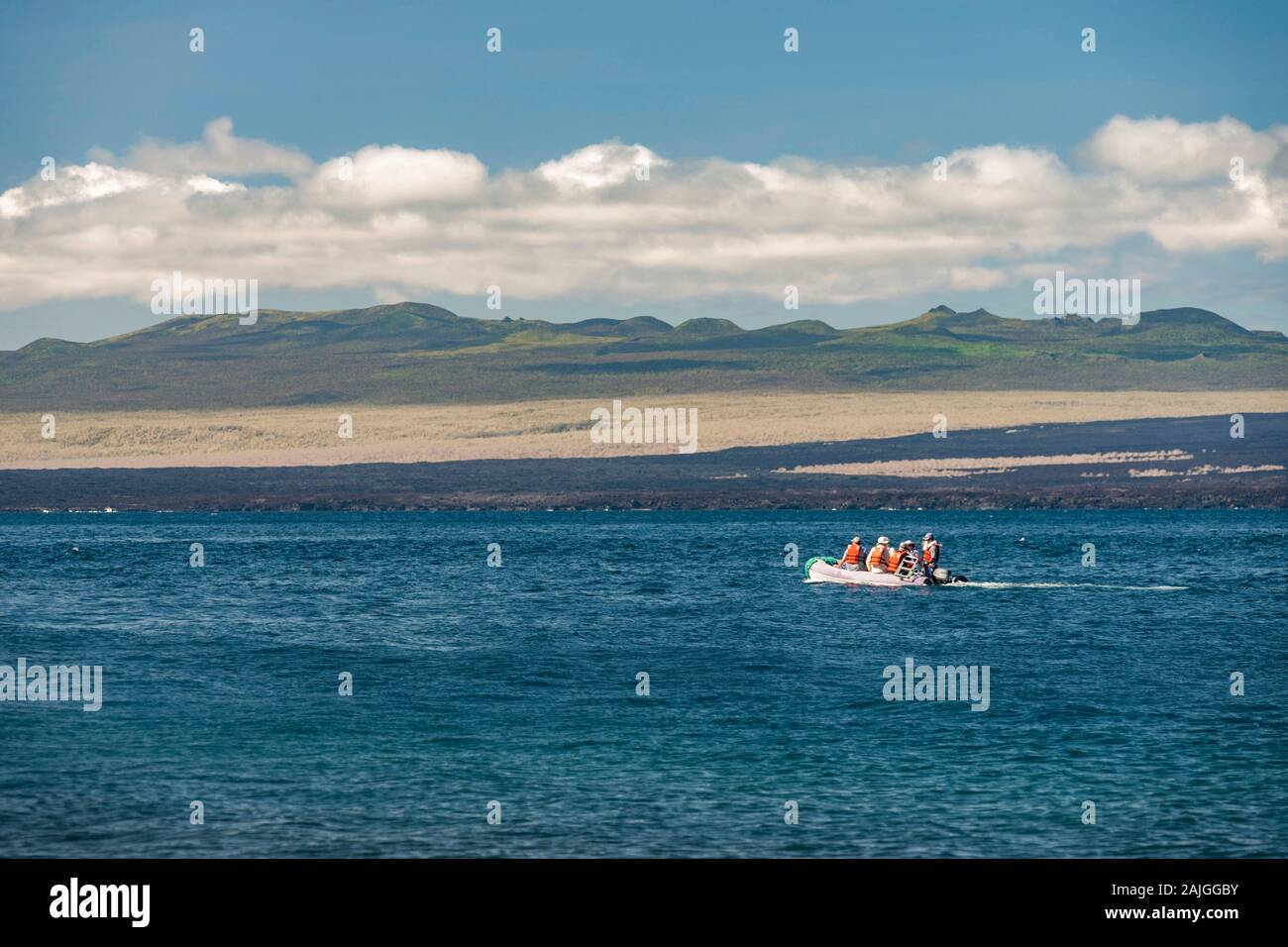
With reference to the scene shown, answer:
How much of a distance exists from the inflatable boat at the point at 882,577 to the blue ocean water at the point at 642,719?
720mm

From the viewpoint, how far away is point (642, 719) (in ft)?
99.5

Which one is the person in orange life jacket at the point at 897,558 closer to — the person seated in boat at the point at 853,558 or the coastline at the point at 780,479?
the person seated in boat at the point at 853,558

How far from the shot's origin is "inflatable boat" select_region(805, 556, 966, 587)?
5794cm

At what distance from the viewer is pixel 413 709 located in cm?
3183

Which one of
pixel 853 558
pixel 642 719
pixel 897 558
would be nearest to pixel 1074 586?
pixel 897 558

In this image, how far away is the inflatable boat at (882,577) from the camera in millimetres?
57938

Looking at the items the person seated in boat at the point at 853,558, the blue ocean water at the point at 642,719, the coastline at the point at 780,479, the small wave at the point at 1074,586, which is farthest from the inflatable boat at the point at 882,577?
the coastline at the point at 780,479

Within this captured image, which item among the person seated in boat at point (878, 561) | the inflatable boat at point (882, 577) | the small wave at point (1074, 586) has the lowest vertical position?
the small wave at point (1074, 586)

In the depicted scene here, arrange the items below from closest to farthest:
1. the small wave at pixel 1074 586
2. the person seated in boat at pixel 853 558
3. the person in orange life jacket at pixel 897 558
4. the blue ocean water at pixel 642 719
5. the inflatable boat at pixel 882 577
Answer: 1. the blue ocean water at pixel 642 719
2. the inflatable boat at pixel 882 577
3. the person in orange life jacket at pixel 897 558
4. the person seated in boat at pixel 853 558
5. the small wave at pixel 1074 586

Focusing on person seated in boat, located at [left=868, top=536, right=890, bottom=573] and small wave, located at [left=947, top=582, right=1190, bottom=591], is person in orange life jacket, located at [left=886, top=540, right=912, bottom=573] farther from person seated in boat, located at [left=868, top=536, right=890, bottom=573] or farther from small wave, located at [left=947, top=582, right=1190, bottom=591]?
small wave, located at [left=947, top=582, right=1190, bottom=591]

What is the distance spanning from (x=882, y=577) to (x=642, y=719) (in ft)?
101

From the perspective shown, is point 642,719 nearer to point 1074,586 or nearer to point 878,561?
point 878,561
